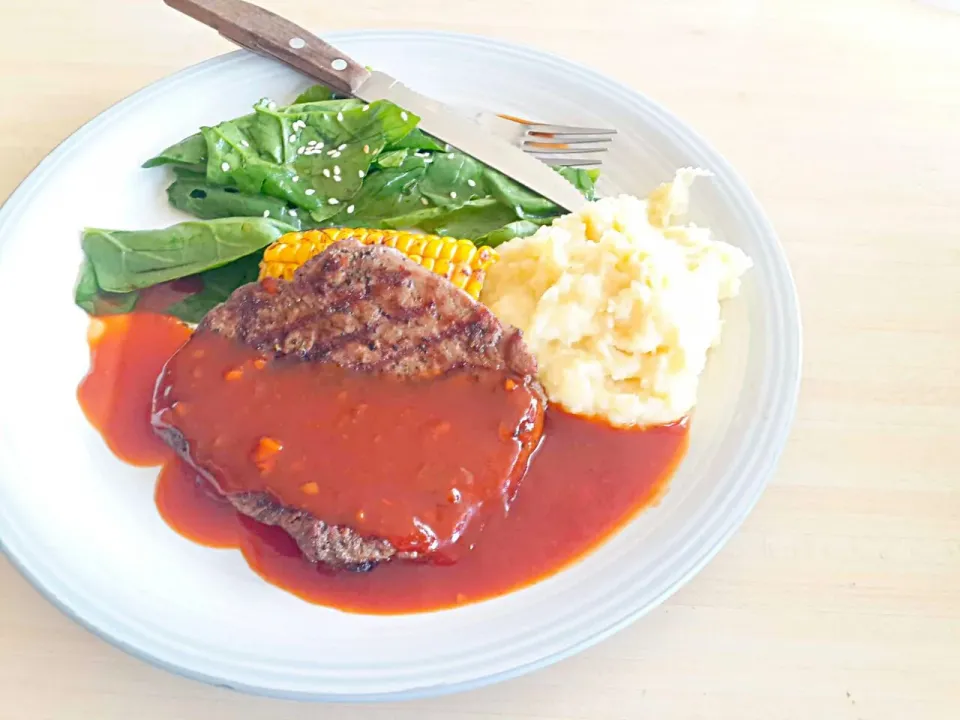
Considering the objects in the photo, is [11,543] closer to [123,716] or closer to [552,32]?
[123,716]

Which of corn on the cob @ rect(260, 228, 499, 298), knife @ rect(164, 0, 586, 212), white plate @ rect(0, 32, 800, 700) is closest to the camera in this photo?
white plate @ rect(0, 32, 800, 700)

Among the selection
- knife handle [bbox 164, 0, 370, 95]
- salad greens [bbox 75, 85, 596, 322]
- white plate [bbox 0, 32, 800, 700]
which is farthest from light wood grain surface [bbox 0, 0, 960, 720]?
salad greens [bbox 75, 85, 596, 322]

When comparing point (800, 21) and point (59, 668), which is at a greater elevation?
point (800, 21)

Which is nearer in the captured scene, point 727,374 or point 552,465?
point 552,465

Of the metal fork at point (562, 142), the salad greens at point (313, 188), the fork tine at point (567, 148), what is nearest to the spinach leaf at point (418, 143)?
the salad greens at point (313, 188)

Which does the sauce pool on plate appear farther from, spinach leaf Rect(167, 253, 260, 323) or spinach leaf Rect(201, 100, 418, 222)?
spinach leaf Rect(201, 100, 418, 222)

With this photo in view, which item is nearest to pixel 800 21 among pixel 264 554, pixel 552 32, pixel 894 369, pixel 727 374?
pixel 552 32

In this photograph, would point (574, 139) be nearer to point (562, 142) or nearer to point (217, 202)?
point (562, 142)

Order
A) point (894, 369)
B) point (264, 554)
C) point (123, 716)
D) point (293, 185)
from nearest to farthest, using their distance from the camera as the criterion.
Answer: point (123, 716)
point (264, 554)
point (894, 369)
point (293, 185)
